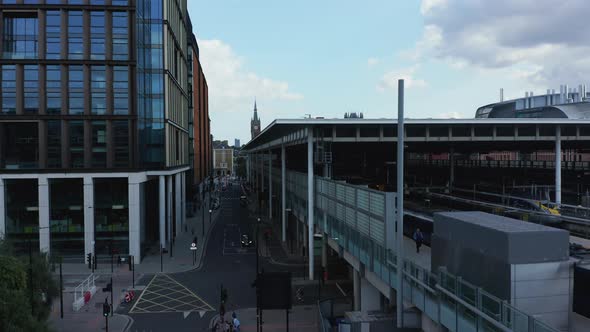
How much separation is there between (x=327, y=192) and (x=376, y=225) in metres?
9.23

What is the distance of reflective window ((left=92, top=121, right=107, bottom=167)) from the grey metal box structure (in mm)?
32476

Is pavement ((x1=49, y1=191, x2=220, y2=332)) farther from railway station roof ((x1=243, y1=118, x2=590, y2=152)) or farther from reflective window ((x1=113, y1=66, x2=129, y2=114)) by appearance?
railway station roof ((x1=243, y1=118, x2=590, y2=152))

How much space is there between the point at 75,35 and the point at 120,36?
11.8ft

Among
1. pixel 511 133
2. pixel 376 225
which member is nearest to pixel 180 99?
pixel 511 133

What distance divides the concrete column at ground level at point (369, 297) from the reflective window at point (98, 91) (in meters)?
27.7

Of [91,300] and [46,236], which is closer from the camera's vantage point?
[91,300]

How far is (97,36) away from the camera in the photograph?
130 ft

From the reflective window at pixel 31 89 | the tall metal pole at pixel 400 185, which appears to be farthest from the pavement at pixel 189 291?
the reflective window at pixel 31 89

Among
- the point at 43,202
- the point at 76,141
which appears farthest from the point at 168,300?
the point at 76,141

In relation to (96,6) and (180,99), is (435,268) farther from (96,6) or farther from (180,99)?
(180,99)

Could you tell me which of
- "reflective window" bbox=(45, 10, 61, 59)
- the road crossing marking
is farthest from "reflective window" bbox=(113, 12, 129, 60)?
the road crossing marking

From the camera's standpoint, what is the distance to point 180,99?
191 ft

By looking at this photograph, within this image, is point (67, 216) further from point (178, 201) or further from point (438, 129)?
point (438, 129)

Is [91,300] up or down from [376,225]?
down
